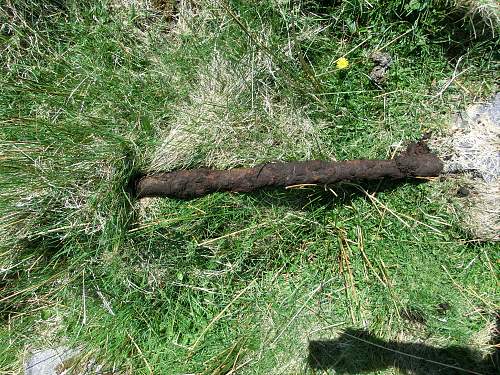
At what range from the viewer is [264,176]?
8.38 ft

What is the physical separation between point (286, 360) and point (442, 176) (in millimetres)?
1593

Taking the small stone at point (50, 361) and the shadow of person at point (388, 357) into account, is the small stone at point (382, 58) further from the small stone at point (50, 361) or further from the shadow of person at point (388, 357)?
the small stone at point (50, 361)

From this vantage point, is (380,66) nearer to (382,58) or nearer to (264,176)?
(382,58)

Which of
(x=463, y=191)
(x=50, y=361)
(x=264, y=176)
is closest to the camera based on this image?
(x=264, y=176)

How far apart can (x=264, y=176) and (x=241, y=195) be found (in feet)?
0.90

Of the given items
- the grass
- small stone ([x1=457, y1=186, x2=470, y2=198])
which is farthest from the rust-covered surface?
small stone ([x1=457, y1=186, x2=470, y2=198])

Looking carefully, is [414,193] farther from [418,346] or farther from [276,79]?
[276,79]

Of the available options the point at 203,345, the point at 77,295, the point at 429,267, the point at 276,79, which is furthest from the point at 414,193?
the point at 77,295

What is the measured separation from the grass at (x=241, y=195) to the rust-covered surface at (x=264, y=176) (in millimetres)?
150

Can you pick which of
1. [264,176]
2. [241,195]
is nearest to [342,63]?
[264,176]

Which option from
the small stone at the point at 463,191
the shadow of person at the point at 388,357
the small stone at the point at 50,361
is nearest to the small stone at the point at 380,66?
the small stone at the point at 463,191

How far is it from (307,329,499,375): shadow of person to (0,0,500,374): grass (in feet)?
0.21

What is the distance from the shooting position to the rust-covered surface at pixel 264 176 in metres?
2.56

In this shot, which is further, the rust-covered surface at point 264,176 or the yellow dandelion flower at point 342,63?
the yellow dandelion flower at point 342,63
